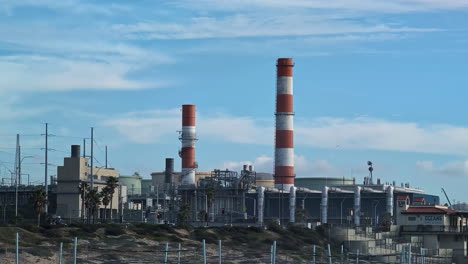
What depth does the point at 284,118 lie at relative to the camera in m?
129

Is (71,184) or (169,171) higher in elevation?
(169,171)

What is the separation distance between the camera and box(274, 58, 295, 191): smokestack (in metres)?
129

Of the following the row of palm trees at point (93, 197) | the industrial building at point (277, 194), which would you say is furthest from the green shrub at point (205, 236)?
the industrial building at point (277, 194)

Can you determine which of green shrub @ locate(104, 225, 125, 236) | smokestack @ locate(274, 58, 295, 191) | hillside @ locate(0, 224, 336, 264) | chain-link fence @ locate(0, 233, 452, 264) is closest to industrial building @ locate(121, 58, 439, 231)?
smokestack @ locate(274, 58, 295, 191)

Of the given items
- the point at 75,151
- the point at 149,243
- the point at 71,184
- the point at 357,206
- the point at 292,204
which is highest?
the point at 75,151

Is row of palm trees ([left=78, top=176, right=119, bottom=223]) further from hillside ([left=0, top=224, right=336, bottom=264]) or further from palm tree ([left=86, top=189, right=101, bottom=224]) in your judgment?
hillside ([left=0, top=224, right=336, bottom=264])

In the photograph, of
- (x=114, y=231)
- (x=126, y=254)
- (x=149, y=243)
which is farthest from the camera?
(x=114, y=231)

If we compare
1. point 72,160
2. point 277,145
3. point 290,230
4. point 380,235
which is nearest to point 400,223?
point 380,235

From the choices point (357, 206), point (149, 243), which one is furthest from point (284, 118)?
point (149, 243)

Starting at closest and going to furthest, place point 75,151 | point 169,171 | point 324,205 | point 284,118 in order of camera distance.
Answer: point 284,118 → point 75,151 → point 324,205 → point 169,171

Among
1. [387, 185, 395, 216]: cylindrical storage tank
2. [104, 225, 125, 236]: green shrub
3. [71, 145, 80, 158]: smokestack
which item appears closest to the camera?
[104, 225, 125, 236]: green shrub

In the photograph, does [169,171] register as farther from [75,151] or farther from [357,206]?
[357,206]

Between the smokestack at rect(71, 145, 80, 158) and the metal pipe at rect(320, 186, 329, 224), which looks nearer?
the smokestack at rect(71, 145, 80, 158)

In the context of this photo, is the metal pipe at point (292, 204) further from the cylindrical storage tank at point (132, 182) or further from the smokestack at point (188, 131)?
the cylindrical storage tank at point (132, 182)
